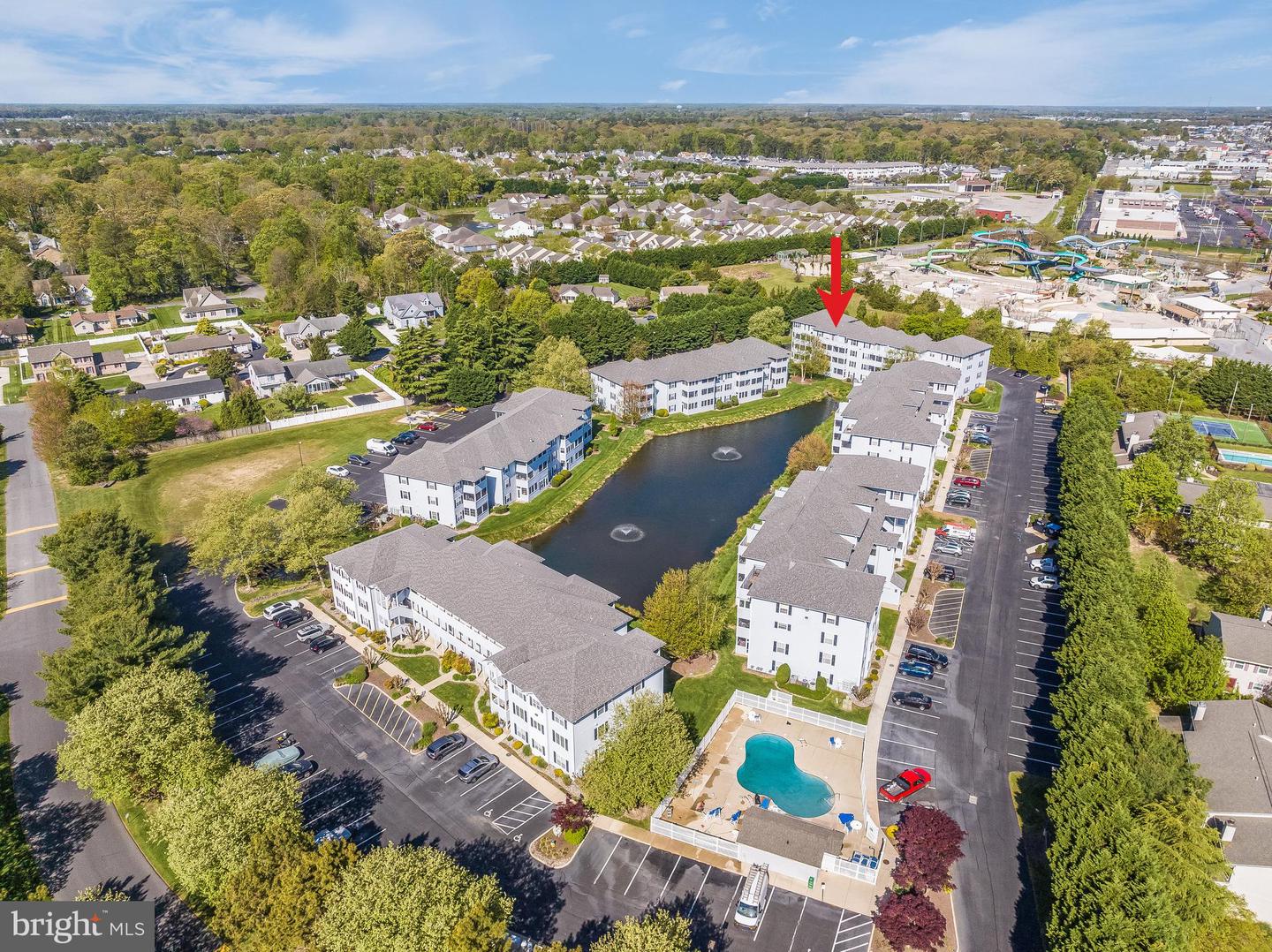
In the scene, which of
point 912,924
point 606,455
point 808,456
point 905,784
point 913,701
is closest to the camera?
point 912,924

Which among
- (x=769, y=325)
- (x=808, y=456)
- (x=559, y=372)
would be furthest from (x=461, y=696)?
(x=769, y=325)

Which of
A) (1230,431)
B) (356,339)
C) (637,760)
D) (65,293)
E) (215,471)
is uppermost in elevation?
(65,293)

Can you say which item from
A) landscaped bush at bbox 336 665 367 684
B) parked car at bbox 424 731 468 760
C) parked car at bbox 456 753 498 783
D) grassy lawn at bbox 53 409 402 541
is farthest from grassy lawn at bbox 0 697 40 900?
grassy lawn at bbox 53 409 402 541

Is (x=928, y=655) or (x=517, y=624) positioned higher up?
(x=517, y=624)

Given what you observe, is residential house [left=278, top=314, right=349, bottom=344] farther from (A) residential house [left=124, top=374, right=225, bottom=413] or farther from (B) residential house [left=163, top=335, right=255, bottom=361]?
(A) residential house [left=124, top=374, right=225, bottom=413]

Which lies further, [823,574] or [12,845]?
[823,574]

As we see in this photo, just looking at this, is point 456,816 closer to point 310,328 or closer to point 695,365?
point 695,365

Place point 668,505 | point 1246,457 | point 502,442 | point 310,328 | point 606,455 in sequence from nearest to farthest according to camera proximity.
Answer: point 502,442 → point 668,505 → point 1246,457 → point 606,455 → point 310,328
